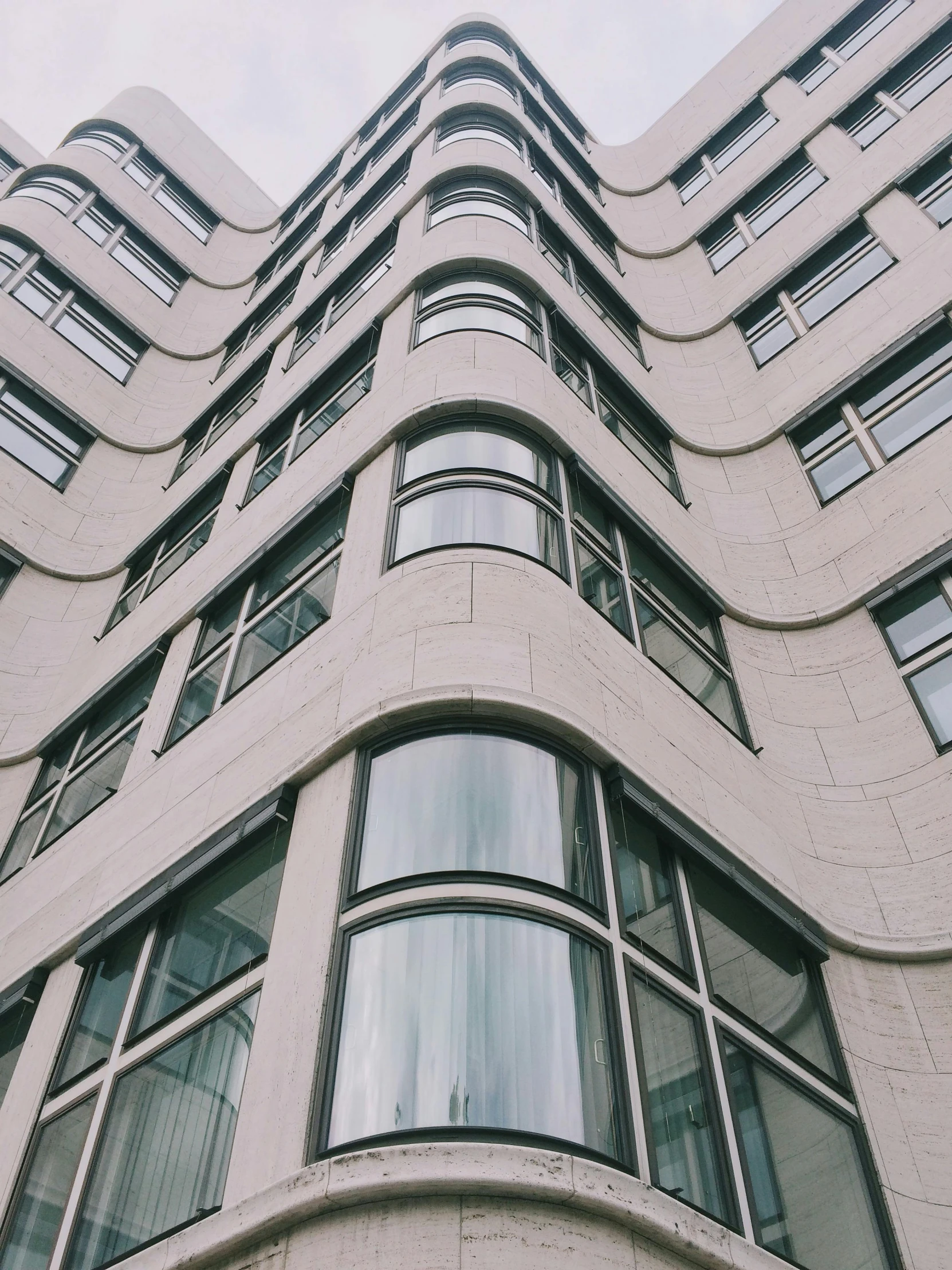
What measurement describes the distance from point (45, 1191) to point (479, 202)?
15.7 meters

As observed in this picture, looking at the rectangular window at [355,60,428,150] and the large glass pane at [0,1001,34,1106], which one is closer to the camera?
the large glass pane at [0,1001,34,1106]

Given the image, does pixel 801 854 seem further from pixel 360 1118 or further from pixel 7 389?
pixel 7 389

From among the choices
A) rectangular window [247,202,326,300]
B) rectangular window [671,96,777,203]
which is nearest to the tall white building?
rectangular window [671,96,777,203]

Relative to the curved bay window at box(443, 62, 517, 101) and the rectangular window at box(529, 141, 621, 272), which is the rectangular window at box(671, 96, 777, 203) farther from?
the curved bay window at box(443, 62, 517, 101)

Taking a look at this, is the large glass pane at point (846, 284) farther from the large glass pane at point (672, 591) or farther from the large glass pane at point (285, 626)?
the large glass pane at point (285, 626)

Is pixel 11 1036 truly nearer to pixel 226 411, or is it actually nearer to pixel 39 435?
pixel 226 411

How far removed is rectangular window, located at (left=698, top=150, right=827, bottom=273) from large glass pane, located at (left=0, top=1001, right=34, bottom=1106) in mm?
19920

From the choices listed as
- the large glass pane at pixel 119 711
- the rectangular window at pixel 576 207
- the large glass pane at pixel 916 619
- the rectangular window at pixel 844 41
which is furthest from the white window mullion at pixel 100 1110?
the rectangular window at pixel 844 41

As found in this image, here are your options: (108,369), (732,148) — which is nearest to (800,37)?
(732,148)

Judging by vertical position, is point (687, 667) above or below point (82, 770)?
below

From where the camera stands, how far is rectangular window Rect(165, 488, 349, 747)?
1148cm

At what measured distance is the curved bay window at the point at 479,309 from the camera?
561 inches

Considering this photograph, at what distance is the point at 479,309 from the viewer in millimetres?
14484

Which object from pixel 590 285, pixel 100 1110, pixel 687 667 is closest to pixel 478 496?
pixel 687 667
